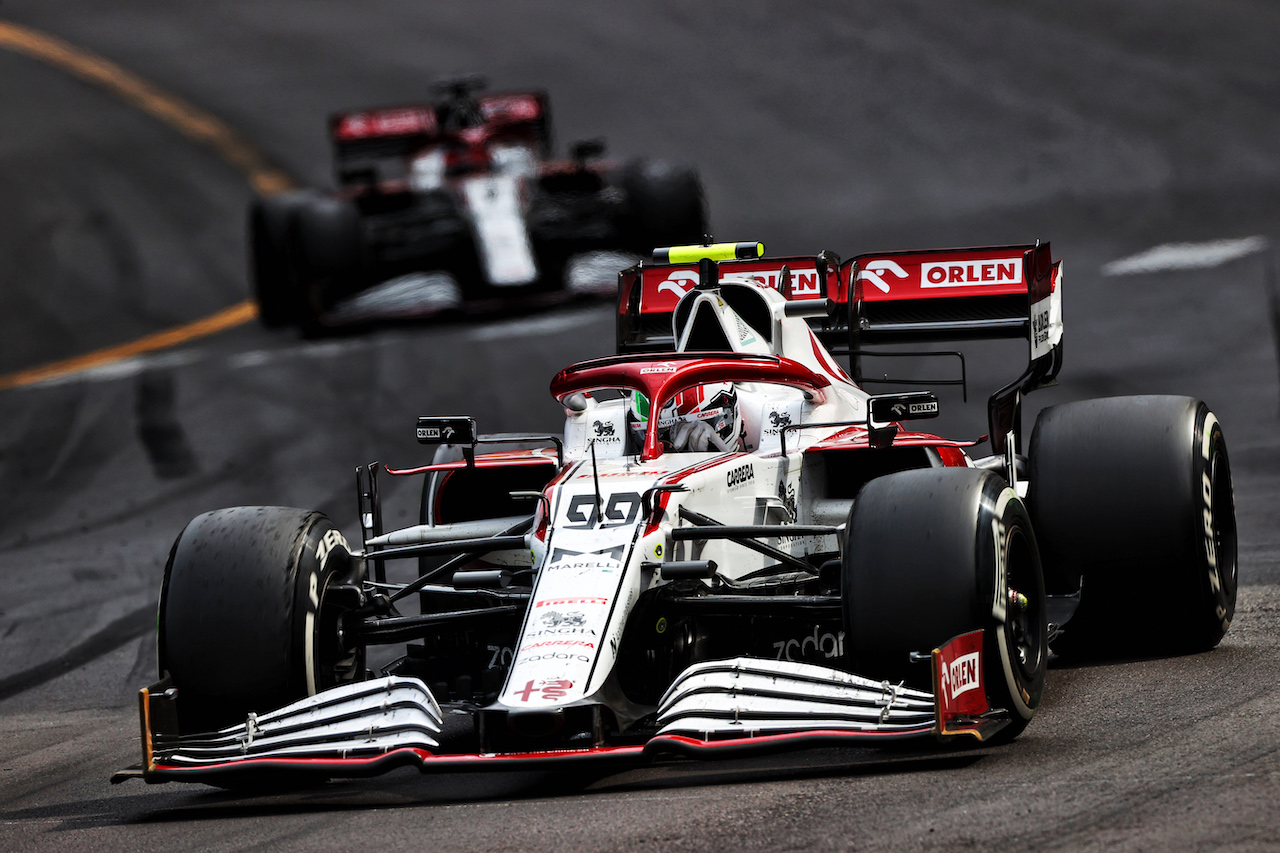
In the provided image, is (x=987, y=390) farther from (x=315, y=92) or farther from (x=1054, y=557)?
(x=315, y=92)

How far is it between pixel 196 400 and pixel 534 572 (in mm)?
12267

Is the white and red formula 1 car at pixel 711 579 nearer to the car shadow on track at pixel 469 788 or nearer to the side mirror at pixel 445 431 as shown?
the side mirror at pixel 445 431

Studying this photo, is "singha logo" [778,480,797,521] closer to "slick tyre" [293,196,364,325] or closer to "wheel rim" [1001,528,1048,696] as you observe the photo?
"wheel rim" [1001,528,1048,696]

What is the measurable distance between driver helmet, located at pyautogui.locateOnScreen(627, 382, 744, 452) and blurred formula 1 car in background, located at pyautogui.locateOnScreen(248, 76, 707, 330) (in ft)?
36.2

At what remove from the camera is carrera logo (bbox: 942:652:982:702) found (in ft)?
22.8

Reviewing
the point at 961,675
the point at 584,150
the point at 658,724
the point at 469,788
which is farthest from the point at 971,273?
the point at 584,150

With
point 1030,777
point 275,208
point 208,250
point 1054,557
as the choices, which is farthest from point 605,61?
point 1030,777

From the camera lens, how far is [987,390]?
17297 millimetres

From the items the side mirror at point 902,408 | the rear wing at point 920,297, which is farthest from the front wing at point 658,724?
the rear wing at point 920,297

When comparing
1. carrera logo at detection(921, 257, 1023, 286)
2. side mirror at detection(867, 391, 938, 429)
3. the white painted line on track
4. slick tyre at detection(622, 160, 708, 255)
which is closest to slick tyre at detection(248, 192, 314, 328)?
slick tyre at detection(622, 160, 708, 255)

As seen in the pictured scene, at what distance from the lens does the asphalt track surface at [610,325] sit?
677 cm

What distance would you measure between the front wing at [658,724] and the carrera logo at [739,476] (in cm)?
139

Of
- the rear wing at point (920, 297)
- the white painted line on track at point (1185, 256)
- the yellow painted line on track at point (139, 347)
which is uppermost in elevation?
the yellow painted line on track at point (139, 347)

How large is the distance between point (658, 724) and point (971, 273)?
5.19 metres
